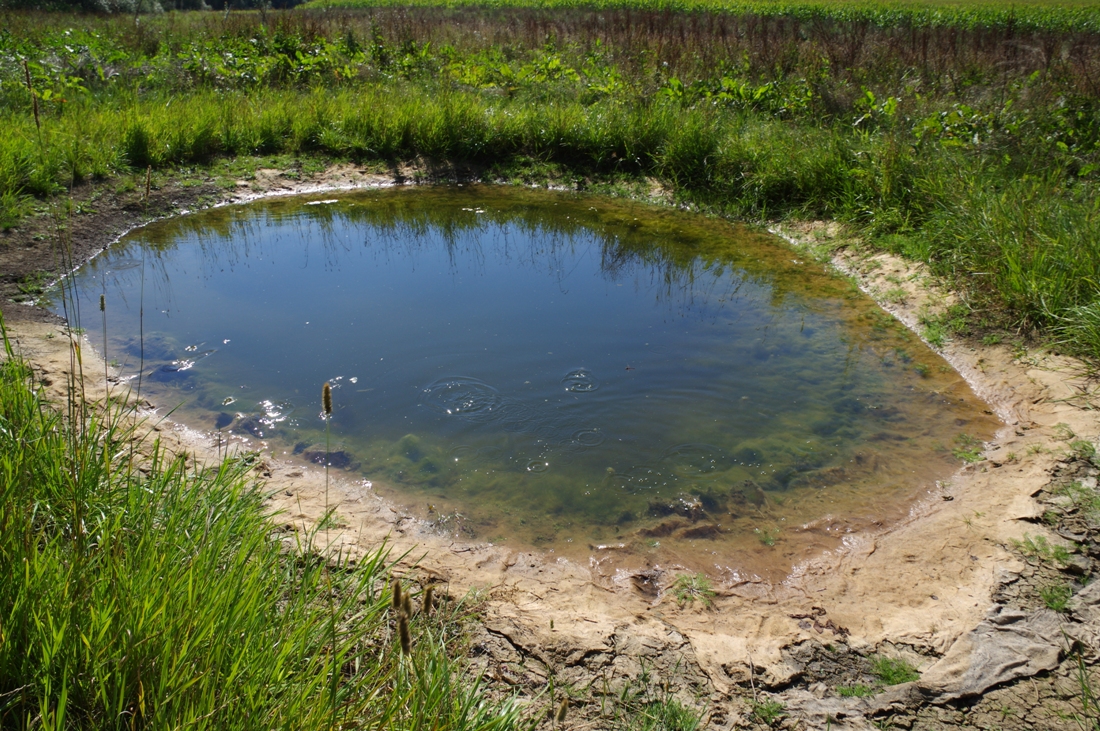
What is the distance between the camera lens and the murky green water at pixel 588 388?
4.02 meters

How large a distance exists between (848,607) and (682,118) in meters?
7.81

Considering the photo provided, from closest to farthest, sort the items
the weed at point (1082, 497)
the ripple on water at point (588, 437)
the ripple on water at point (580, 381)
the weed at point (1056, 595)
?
the weed at point (1056, 595)
the weed at point (1082, 497)
the ripple on water at point (588, 437)
the ripple on water at point (580, 381)

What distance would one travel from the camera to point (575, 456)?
4379 millimetres

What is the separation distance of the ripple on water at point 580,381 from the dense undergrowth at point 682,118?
10.1ft

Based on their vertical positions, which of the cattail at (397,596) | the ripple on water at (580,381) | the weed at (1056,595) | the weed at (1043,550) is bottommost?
the weed at (1056,595)

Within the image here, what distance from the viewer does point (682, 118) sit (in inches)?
387

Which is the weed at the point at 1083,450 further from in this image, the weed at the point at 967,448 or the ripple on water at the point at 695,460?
the ripple on water at the point at 695,460

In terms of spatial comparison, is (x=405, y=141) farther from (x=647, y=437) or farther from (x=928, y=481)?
(x=928, y=481)

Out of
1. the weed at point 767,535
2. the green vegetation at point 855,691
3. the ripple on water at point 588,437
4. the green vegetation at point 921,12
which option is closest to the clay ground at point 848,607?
the green vegetation at point 855,691

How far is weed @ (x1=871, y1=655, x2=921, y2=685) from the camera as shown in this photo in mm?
2809

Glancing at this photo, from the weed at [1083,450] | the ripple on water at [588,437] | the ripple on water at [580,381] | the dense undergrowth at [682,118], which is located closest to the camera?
the weed at [1083,450]

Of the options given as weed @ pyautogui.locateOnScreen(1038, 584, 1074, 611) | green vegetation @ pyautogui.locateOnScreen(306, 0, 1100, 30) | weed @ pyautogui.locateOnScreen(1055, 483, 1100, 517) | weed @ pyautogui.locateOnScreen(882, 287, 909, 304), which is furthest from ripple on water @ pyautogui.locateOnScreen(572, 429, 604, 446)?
green vegetation @ pyautogui.locateOnScreen(306, 0, 1100, 30)

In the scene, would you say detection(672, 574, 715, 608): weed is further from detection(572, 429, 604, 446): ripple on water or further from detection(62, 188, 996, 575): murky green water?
detection(572, 429, 604, 446): ripple on water

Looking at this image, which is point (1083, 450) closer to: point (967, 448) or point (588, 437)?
point (967, 448)
